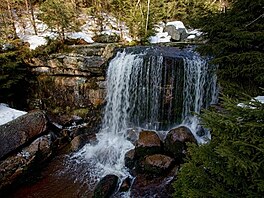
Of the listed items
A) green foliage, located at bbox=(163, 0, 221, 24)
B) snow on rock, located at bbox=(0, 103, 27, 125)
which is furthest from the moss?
green foliage, located at bbox=(163, 0, 221, 24)

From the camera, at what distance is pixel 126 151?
27.8 ft

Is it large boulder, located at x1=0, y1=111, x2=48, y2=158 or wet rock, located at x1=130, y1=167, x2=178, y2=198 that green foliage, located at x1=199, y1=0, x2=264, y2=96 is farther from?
large boulder, located at x1=0, y1=111, x2=48, y2=158

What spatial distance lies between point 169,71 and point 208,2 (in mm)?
11893

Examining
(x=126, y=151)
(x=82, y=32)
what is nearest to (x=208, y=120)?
(x=126, y=151)

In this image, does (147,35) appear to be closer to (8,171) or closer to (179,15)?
(179,15)

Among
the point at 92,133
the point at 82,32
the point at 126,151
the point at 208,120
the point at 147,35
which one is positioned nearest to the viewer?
the point at 208,120

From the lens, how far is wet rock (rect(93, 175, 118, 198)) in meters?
6.38

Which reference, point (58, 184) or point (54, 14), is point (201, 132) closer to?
point (58, 184)

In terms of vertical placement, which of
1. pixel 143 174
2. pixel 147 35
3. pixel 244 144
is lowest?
pixel 143 174

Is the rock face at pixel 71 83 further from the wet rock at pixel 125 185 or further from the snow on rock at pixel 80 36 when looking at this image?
the wet rock at pixel 125 185

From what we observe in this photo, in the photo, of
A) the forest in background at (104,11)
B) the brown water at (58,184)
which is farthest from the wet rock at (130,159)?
the forest in background at (104,11)

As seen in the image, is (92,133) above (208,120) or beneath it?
beneath

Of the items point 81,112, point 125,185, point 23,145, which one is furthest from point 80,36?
point 125,185

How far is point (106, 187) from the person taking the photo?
6.55m
